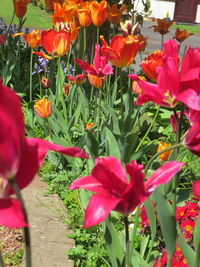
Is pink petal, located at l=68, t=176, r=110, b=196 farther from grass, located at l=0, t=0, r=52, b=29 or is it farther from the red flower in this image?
grass, located at l=0, t=0, r=52, b=29

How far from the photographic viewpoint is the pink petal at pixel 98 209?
0.91m

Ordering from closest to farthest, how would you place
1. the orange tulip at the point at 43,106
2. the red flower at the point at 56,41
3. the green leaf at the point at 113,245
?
the green leaf at the point at 113,245 < the red flower at the point at 56,41 < the orange tulip at the point at 43,106

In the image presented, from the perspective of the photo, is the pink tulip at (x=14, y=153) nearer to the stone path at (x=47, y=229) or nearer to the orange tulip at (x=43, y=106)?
the stone path at (x=47, y=229)

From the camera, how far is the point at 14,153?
73cm

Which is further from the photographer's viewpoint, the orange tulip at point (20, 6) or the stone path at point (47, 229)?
the orange tulip at point (20, 6)

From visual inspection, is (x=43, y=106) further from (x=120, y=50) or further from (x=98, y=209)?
(x=98, y=209)

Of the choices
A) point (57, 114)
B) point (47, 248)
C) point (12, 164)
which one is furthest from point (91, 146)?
point (12, 164)

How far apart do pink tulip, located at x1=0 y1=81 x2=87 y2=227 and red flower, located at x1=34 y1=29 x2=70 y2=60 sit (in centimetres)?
219

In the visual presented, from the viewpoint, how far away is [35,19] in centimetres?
1859

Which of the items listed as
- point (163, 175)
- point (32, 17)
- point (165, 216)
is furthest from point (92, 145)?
point (32, 17)

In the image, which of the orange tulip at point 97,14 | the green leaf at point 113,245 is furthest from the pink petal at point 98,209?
the orange tulip at point 97,14

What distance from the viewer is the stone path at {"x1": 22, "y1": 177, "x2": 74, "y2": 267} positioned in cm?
249

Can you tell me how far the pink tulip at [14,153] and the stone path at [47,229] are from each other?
167 cm

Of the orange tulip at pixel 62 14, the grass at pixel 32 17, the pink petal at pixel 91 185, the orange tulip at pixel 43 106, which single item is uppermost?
the pink petal at pixel 91 185
